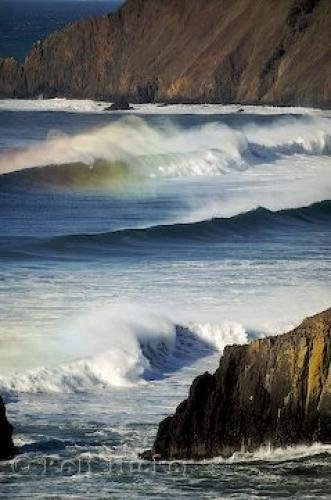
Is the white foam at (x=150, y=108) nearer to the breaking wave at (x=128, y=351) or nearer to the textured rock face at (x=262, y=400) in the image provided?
the breaking wave at (x=128, y=351)

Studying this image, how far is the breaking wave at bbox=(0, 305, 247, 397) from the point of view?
25.3 meters

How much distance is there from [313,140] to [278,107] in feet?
88.4

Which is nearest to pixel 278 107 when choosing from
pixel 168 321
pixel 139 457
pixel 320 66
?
pixel 320 66

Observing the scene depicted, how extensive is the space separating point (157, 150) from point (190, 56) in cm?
4415

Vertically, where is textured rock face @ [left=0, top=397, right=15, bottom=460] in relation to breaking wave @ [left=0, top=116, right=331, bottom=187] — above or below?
below

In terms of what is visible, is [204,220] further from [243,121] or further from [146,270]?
[243,121]

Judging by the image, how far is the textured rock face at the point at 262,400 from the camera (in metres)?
20.4

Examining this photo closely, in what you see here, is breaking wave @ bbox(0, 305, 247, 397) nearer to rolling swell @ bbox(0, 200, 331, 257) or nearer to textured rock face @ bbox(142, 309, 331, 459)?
textured rock face @ bbox(142, 309, 331, 459)

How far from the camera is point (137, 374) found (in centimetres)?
2606

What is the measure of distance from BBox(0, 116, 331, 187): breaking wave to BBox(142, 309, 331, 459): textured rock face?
105ft

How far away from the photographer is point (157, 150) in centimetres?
6275

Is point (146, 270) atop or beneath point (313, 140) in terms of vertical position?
beneath

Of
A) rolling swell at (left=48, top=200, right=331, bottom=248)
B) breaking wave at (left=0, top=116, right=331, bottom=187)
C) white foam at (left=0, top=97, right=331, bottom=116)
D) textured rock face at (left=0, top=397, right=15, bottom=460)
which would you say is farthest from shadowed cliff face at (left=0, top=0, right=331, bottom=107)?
textured rock face at (left=0, top=397, right=15, bottom=460)

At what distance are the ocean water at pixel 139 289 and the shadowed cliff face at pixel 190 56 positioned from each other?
35.3m
